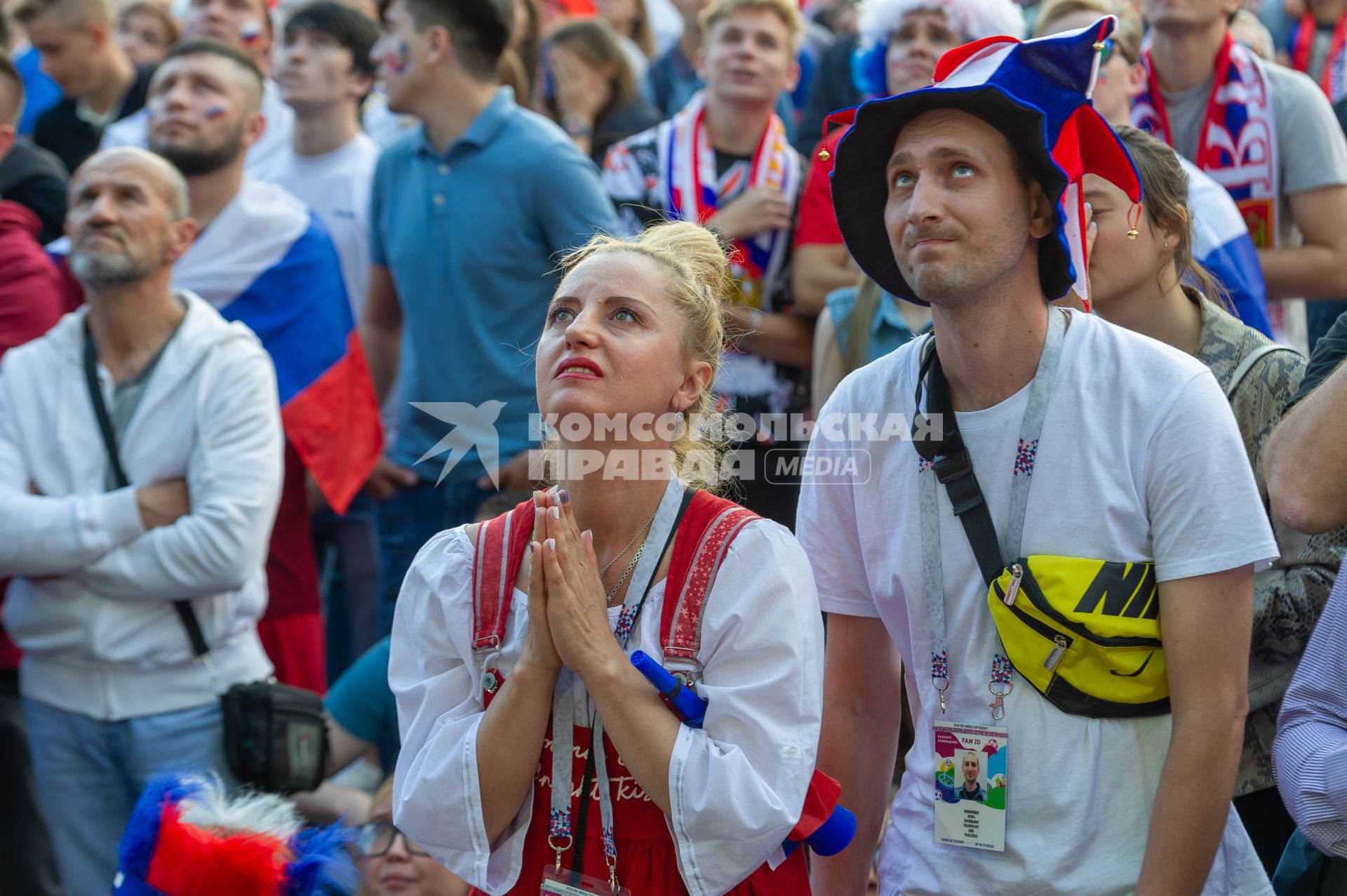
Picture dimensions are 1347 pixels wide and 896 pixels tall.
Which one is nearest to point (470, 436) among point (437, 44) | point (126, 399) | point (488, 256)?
point (488, 256)

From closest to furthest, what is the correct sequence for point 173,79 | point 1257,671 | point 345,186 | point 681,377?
point 681,377 < point 1257,671 < point 173,79 < point 345,186

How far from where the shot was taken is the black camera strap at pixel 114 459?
4152 millimetres

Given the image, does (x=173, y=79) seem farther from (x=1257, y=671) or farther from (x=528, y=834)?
(x=1257, y=671)

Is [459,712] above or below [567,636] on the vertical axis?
below

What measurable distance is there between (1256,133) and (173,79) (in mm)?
3978

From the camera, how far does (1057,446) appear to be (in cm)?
248

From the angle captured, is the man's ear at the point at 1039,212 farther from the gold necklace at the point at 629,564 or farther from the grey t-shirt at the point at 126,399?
the grey t-shirt at the point at 126,399

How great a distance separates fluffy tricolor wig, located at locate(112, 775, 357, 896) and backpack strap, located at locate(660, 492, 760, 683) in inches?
35.6

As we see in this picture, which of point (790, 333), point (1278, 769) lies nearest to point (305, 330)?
point (790, 333)

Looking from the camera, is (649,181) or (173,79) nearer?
(649,181)

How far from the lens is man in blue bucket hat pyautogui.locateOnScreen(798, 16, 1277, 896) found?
236cm

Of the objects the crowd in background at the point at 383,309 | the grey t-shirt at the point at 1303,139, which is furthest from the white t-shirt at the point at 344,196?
the grey t-shirt at the point at 1303,139

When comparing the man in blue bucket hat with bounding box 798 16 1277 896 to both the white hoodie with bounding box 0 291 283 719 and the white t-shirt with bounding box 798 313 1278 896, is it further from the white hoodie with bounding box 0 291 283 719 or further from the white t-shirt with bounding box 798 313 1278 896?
the white hoodie with bounding box 0 291 283 719

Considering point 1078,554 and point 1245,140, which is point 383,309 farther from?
point 1078,554
